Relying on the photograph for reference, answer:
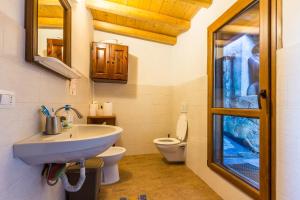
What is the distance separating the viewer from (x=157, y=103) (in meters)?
3.60

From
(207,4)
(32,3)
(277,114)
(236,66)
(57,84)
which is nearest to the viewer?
(32,3)

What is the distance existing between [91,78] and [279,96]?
8.52ft

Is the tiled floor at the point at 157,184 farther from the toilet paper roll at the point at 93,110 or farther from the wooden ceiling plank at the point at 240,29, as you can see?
the wooden ceiling plank at the point at 240,29

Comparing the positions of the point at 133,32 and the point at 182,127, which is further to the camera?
the point at 133,32

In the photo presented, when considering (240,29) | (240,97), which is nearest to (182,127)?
(240,97)

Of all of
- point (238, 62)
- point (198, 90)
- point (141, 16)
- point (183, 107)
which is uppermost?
point (141, 16)

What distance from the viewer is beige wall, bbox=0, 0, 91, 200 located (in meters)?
0.79

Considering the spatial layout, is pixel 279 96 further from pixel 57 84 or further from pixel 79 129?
pixel 57 84

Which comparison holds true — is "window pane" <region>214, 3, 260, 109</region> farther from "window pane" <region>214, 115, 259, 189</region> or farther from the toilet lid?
→ the toilet lid

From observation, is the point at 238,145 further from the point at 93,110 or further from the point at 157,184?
the point at 93,110

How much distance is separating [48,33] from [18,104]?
0.64 m

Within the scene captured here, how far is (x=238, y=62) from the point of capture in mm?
1791

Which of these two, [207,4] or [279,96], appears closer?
[279,96]

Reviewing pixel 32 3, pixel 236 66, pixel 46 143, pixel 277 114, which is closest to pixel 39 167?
pixel 46 143
